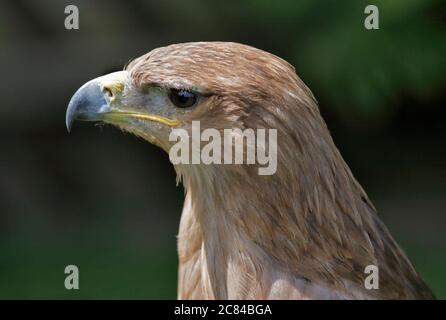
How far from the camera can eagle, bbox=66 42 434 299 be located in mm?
2781

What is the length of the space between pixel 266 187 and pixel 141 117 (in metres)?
0.46

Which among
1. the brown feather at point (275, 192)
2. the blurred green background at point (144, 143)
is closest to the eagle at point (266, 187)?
the brown feather at point (275, 192)

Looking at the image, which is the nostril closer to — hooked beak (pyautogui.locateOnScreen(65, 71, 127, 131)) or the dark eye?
hooked beak (pyautogui.locateOnScreen(65, 71, 127, 131))

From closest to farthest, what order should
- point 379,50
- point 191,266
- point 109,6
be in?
point 191,266, point 379,50, point 109,6

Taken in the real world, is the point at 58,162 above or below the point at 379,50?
below

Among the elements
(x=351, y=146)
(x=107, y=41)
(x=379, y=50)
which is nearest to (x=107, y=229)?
(x=107, y=41)

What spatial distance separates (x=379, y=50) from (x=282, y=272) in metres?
2.71

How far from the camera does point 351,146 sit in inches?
235

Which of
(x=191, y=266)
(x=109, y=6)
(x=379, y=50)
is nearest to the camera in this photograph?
(x=191, y=266)

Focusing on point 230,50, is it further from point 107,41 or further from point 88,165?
point 88,165

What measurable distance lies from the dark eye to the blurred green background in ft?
8.10

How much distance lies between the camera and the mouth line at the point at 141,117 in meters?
2.90

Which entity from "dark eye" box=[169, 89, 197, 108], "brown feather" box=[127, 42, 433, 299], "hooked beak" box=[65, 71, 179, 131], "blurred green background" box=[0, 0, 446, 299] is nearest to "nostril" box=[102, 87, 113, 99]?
"hooked beak" box=[65, 71, 179, 131]

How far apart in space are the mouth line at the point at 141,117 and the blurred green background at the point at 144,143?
2.43 metres
